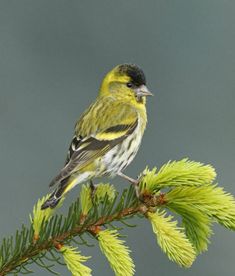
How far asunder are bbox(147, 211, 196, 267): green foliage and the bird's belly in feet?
3.16

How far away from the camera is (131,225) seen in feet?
9.07

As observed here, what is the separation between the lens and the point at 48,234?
283 cm

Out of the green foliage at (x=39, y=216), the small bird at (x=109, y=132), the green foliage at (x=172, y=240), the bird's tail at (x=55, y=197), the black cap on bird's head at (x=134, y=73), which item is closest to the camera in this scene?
the green foliage at (x=172, y=240)

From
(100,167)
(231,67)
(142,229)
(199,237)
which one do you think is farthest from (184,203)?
(231,67)

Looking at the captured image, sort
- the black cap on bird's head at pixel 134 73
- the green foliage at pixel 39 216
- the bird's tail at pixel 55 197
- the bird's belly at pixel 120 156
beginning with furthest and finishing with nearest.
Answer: the black cap on bird's head at pixel 134 73 < the bird's belly at pixel 120 156 < the bird's tail at pixel 55 197 < the green foliage at pixel 39 216

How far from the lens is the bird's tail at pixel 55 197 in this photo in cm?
301

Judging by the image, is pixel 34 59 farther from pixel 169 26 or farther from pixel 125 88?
pixel 125 88

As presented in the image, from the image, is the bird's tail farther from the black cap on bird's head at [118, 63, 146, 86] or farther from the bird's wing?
the black cap on bird's head at [118, 63, 146, 86]

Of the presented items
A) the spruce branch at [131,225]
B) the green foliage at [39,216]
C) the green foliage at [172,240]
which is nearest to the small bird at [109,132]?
the green foliage at [39,216]

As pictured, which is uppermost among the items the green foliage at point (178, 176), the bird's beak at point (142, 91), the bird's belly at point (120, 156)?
the bird's beak at point (142, 91)

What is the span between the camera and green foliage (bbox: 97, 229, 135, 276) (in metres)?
2.77

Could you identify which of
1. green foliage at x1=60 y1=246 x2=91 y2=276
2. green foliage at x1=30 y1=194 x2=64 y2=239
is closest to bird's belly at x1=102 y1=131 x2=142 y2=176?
green foliage at x1=30 y1=194 x2=64 y2=239

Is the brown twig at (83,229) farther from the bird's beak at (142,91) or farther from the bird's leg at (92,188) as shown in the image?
the bird's beak at (142,91)

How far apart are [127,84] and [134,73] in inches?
2.9
